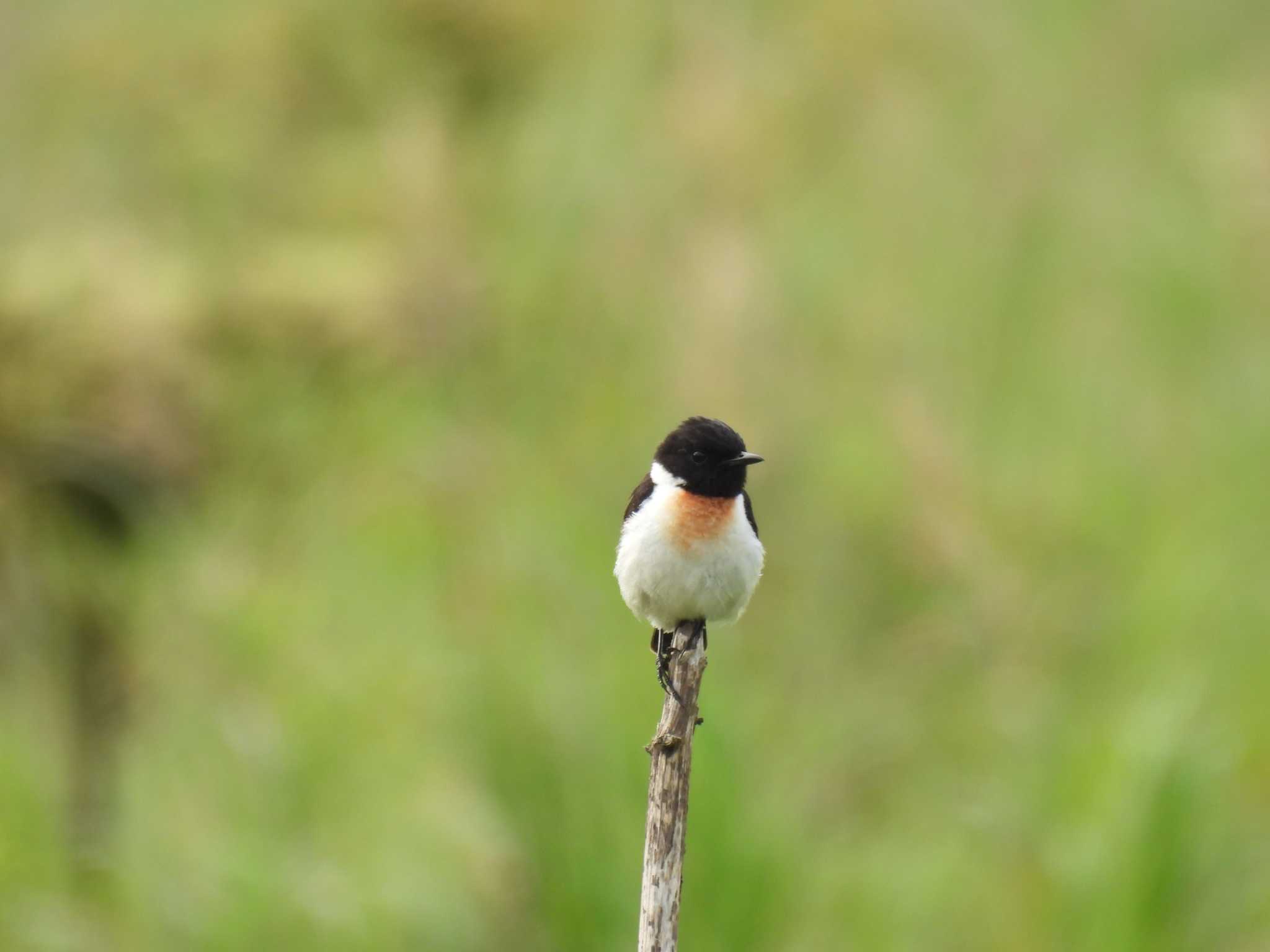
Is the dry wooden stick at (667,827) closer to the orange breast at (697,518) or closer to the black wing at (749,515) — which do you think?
the orange breast at (697,518)

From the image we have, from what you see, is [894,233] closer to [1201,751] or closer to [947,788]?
[947,788]

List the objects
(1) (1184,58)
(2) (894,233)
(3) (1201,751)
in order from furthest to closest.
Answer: (1) (1184,58)
(2) (894,233)
(3) (1201,751)

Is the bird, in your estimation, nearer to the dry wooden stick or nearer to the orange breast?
the orange breast

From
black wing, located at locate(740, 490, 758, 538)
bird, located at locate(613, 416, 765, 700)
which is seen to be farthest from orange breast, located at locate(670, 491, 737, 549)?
black wing, located at locate(740, 490, 758, 538)

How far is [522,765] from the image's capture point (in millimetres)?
5227

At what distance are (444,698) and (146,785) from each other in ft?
4.79

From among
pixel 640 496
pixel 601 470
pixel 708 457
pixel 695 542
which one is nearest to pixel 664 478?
pixel 640 496

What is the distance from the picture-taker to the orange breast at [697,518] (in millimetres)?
3816

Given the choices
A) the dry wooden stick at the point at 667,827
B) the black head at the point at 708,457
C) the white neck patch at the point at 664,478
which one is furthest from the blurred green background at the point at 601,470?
the dry wooden stick at the point at 667,827

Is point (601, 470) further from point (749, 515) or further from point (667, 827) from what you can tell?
point (667, 827)

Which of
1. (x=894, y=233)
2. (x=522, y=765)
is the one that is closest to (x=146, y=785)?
(x=522, y=765)

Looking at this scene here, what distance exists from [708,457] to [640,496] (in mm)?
357

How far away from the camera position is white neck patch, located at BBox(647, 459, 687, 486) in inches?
158

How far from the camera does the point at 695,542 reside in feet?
12.5
